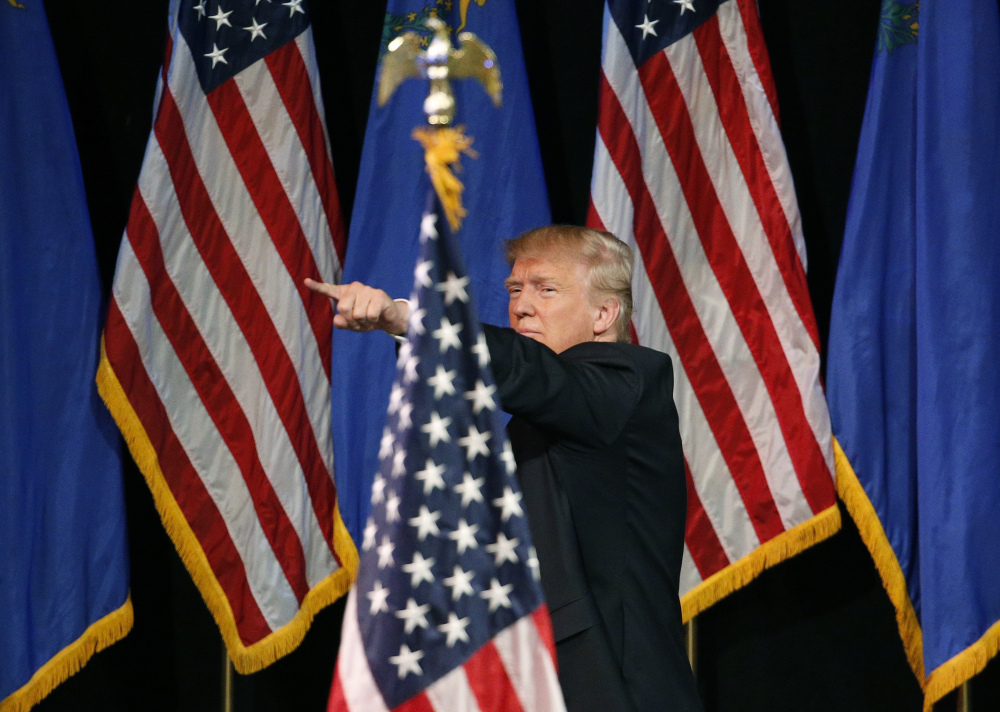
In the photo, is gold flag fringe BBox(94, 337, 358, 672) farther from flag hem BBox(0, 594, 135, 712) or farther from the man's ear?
the man's ear

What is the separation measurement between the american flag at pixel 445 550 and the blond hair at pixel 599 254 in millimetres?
442

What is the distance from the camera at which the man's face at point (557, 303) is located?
1.95 metres

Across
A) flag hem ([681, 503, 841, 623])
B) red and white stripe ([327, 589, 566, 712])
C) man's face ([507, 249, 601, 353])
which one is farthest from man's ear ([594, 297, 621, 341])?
flag hem ([681, 503, 841, 623])

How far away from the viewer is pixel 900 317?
3.04 m

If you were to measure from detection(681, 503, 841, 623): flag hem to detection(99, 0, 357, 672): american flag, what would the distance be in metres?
0.95

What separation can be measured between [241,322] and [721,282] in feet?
4.35

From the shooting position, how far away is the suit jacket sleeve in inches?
63.5

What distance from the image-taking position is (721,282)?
3059 mm

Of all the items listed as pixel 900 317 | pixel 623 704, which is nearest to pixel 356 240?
pixel 900 317

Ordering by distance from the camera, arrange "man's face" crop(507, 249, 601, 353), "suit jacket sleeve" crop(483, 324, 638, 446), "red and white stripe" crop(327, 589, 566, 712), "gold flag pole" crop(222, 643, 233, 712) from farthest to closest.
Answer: "gold flag pole" crop(222, 643, 233, 712)
"man's face" crop(507, 249, 601, 353)
"suit jacket sleeve" crop(483, 324, 638, 446)
"red and white stripe" crop(327, 589, 566, 712)

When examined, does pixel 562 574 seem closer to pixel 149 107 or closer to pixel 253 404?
pixel 253 404

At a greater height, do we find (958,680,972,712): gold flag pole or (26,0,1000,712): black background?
(26,0,1000,712): black background

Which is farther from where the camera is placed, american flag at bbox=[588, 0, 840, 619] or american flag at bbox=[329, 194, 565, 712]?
american flag at bbox=[588, 0, 840, 619]

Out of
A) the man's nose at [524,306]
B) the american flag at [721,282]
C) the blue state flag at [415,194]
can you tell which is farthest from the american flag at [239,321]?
Answer: the man's nose at [524,306]
